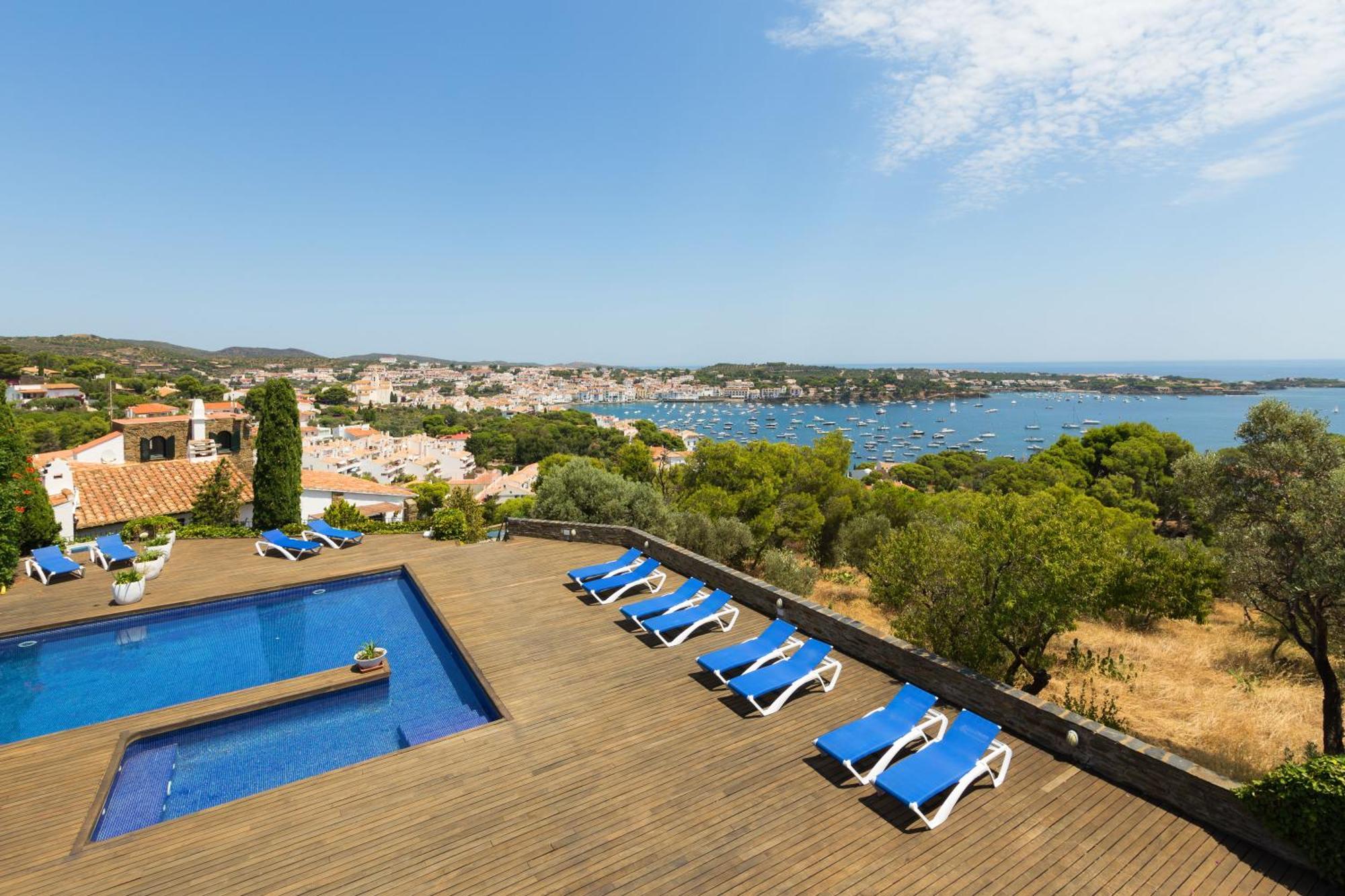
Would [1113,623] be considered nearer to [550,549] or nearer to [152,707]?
[550,549]

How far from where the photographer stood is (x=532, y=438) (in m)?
80.8

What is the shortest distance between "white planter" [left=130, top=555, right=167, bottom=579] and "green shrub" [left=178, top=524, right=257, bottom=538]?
3279 mm

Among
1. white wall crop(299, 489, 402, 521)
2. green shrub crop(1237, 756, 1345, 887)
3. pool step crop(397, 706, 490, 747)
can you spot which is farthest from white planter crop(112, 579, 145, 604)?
green shrub crop(1237, 756, 1345, 887)

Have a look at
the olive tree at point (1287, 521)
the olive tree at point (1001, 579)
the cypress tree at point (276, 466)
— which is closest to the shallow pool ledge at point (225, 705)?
the olive tree at point (1001, 579)

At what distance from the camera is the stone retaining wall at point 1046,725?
4.69 metres

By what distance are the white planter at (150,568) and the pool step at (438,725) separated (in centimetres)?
716

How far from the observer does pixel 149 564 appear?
10.6m

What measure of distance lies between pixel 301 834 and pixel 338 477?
30.2 m

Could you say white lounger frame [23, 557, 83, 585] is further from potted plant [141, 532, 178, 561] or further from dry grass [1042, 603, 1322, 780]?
dry grass [1042, 603, 1322, 780]

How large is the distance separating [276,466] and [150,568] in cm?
516

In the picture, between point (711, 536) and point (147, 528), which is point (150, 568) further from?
point (711, 536)

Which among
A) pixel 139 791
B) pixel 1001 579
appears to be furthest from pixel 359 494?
pixel 1001 579

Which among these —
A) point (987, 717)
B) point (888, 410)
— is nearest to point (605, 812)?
point (987, 717)

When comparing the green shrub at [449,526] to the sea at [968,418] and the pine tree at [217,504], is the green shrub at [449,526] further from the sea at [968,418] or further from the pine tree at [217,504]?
the sea at [968,418]
